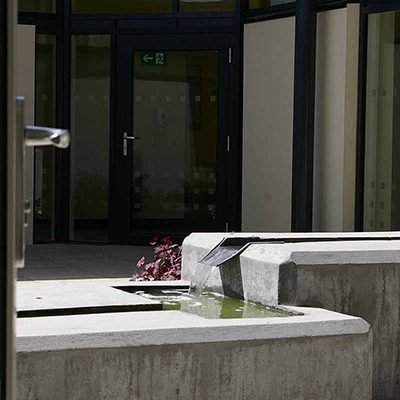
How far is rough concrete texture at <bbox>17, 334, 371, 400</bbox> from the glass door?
23.6ft

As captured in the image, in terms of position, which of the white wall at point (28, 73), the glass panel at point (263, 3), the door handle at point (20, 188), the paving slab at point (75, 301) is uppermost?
the glass panel at point (263, 3)

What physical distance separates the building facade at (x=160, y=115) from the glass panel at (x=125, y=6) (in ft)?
0.05

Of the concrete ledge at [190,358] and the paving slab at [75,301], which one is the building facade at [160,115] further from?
the concrete ledge at [190,358]

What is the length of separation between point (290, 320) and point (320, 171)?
6077mm

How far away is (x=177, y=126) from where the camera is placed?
12.2m

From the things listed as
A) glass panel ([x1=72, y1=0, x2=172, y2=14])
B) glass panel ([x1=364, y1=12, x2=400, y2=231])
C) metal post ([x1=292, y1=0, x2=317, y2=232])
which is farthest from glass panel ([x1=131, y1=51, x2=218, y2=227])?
Answer: glass panel ([x1=364, y1=12, x2=400, y2=231])

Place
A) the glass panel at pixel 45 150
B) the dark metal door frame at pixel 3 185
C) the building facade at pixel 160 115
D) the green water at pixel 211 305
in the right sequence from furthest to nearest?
the glass panel at pixel 45 150 → the building facade at pixel 160 115 → the green water at pixel 211 305 → the dark metal door frame at pixel 3 185

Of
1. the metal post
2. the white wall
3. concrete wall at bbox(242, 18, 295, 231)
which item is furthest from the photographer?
the white wall

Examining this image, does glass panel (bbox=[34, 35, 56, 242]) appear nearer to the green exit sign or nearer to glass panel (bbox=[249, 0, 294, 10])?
the green exit sign

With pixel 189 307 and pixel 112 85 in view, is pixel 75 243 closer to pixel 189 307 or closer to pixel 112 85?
pixel 112 85

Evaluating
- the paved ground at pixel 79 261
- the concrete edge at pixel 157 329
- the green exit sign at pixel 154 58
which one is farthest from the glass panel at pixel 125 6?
the concrete edge at pixel 157 329

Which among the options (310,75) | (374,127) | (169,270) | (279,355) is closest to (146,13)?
(310,75)

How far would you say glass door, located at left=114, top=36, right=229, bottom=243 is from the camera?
39.5ft

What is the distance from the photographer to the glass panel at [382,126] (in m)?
10.2
